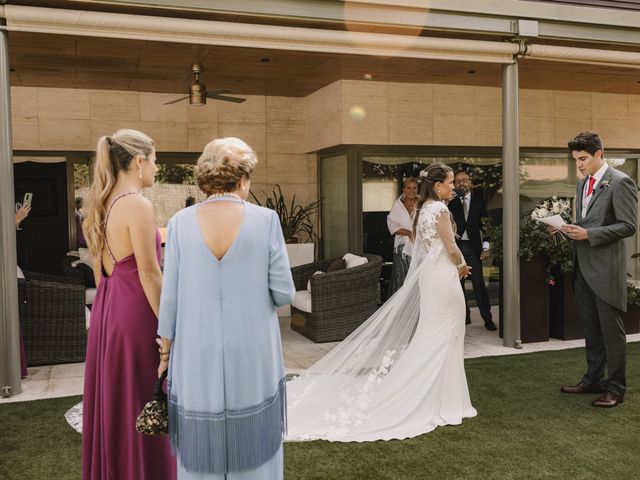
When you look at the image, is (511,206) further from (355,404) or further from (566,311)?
(355,404)

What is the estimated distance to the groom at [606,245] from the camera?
4.76 metres

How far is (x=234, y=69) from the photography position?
26.3 ft

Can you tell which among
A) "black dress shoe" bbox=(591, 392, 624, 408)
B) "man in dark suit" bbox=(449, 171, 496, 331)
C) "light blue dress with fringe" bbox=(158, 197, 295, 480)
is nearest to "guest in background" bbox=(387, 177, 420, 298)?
"man in dark suit" bbox=(449, 171, 496, 331)

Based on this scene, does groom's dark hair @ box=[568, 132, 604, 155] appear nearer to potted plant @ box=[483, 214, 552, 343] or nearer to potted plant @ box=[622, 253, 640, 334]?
potted plant @ box=[483, 214, 552, 343]

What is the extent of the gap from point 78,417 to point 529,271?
4.61m

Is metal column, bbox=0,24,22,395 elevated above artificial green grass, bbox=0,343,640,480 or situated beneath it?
elevated above

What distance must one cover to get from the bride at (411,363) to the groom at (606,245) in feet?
3.00

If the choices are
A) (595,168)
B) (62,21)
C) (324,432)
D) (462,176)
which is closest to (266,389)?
(324,432)

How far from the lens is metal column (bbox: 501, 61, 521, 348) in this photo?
6770 millimetres

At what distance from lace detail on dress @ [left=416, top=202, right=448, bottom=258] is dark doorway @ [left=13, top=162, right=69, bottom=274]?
19.7 feet

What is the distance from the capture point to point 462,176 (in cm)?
817

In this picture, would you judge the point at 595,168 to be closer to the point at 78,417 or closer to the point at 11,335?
the point at 78,417

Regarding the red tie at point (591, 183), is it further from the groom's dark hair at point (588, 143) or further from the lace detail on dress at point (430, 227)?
the lace detail on dress at point (430, 227)

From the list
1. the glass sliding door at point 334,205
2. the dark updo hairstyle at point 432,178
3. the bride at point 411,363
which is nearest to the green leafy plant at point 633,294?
the bride at point 411,363
